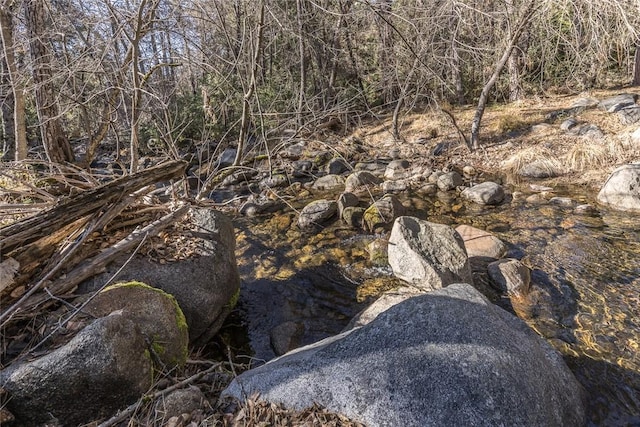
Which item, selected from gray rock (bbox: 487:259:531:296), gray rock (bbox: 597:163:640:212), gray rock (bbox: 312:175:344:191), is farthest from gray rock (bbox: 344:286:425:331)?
gray rock (bbox: 312:175:344:191)

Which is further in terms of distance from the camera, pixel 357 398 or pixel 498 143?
pixel 498 143

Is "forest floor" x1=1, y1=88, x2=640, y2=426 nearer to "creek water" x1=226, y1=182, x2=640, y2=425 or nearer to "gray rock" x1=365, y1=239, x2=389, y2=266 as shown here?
"creek water" x1=226, y1=182, x2=640, y2=425

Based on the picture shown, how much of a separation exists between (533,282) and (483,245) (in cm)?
79

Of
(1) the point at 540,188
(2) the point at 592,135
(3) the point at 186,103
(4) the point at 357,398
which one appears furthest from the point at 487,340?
(3) the point at 186,103

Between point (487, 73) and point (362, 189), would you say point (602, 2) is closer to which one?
point (362, 189)

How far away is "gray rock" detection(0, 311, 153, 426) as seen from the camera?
176cm

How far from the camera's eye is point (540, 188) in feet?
21.0

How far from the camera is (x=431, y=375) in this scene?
5.74 feet

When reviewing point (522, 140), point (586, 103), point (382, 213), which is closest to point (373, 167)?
point (382, 213)

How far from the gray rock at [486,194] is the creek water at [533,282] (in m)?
0.19

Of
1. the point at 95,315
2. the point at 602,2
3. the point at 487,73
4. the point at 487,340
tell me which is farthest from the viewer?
the point at 487,73

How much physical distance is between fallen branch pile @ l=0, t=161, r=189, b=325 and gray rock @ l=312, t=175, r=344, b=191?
185 inches

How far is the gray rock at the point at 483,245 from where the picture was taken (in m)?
4.36

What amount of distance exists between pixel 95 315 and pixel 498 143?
892cm
